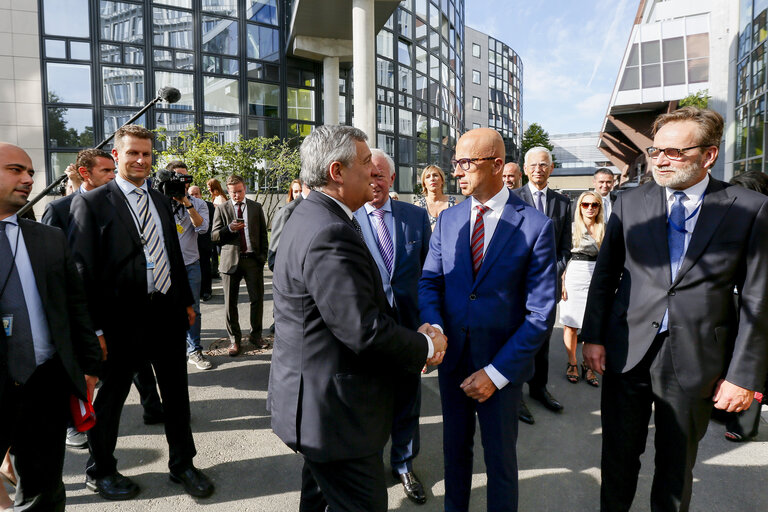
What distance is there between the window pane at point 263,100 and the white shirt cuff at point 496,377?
21232 millimetres

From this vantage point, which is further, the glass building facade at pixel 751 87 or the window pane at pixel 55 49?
the window pane at pixel 55 49

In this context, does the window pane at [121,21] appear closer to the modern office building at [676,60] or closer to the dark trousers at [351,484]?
the dark trousers at [351,484]

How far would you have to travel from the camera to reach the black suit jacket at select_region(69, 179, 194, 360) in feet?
8.75

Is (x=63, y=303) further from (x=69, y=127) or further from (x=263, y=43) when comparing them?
(x=263, y=43)

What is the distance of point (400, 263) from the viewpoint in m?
2.97

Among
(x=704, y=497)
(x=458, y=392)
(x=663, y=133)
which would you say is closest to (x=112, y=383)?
(x=458, y=392)

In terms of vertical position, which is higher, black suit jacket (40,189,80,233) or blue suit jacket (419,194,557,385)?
black suit jacket (40,189,80,233)

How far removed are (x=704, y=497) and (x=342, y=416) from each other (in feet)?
8.41

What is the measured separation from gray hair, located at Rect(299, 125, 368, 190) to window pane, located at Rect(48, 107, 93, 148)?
2070 cm

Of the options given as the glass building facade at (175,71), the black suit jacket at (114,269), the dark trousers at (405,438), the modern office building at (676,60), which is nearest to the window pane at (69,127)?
the glass building facade at (175,71)

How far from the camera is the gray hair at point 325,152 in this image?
1.79 meters

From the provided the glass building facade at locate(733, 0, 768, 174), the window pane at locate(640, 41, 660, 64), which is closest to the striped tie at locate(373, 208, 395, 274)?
the glass building facade at locate(733, 0, 768, 174)

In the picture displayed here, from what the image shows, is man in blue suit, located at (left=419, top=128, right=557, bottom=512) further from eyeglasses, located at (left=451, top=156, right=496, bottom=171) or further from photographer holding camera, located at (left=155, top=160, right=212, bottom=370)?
photographer holding camera, located at (left=155, top=160, right=212, bottom=370)

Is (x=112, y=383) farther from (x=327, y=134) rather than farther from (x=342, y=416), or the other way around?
(x=327, y=134)
